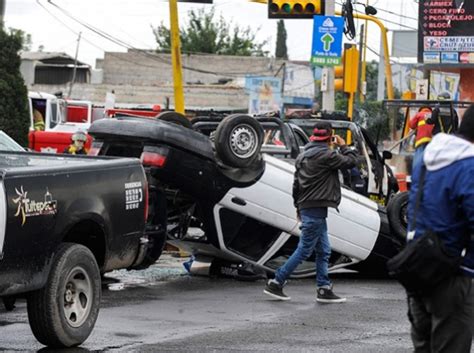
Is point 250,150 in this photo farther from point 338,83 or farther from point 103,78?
point 103,78

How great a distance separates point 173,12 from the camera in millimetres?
20703

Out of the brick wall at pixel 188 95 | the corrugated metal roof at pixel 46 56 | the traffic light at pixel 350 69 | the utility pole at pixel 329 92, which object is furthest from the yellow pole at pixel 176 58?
the corrugated metal roof at pixel 46 56

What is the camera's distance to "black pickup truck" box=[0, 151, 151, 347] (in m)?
7.76

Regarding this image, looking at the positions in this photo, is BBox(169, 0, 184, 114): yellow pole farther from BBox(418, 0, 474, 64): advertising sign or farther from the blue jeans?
BBox(418, 0, 474, 64): advertising sign

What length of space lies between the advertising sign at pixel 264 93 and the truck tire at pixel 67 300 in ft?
169

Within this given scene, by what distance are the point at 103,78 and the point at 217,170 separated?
64.3 metres

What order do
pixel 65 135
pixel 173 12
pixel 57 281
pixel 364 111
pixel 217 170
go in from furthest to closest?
1. pixel 65 135
2. pixel 364 111
3. pixel 173 12
4. pixel 217 170
5. pixel 57 281

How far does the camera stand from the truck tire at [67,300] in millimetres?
8312

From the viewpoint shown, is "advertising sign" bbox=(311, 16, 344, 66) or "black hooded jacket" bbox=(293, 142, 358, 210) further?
"advertising sign" bbox=(311, 16, 344, 66)

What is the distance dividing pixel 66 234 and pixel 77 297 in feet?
1.58

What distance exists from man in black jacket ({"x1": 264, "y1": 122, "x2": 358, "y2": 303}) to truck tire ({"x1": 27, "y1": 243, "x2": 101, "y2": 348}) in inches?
122

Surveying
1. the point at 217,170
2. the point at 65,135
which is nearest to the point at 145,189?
Answer: the point at 217,170

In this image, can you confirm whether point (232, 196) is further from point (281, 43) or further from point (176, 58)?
point (281, 43)

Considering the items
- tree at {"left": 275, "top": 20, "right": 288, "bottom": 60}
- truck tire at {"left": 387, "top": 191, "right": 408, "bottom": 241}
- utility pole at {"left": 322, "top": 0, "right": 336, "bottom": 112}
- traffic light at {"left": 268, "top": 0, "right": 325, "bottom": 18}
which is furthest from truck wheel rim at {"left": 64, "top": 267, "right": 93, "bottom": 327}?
tree at {"left": 275, "top": 20, "right": 288, "bottom": 60}
